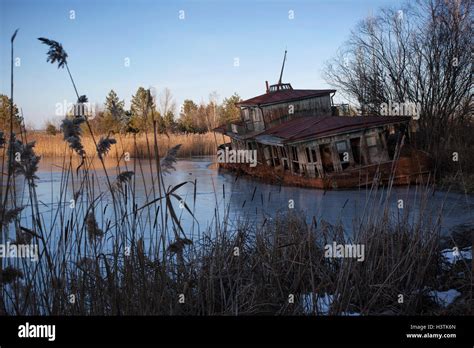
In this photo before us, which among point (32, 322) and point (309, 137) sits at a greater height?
point (309, 137)

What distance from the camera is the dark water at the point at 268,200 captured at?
10.3ft

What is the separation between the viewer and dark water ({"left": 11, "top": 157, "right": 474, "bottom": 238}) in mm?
3138

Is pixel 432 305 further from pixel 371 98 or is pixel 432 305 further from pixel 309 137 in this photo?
pixel 309 137

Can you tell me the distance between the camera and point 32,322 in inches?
61.2

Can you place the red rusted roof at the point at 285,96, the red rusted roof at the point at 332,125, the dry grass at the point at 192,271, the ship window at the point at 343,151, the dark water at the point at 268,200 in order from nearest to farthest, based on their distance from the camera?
the dry grass at the point at 192,271 → the dark water at the point at 268,200 → the red rusted roof at the point at 332,125 → the ship window at the point at 343,151 → the red rusted roof at the point at 285,96

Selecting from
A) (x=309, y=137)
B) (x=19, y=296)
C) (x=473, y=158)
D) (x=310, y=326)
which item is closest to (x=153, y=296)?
(x=19, y=296)

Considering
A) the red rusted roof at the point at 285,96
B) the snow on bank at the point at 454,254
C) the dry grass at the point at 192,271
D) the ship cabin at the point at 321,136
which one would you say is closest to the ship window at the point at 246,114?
the red rusted roof at the point at 285,96

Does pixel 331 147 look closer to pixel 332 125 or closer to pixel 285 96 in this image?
pixel 332 125

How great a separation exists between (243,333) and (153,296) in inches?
24.1
